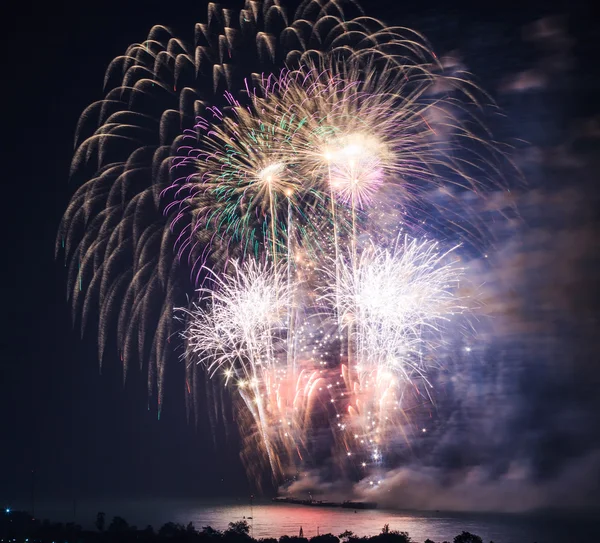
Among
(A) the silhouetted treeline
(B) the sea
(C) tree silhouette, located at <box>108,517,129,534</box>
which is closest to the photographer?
(A) the silhouetted treeline

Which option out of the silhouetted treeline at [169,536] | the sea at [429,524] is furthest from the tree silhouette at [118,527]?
the sea at [429,524]

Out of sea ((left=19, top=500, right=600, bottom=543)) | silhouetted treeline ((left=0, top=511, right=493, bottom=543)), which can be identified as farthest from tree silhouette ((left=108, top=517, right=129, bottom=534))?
sea ((left=19, top=500, right=600, bottom=543))

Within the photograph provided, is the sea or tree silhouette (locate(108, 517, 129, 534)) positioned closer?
tree silhouette (locate(108, 517, 129, 534))

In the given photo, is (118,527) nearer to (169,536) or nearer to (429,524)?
(169,536)

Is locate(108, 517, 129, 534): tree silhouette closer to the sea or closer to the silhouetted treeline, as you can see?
the silhouetted treeline

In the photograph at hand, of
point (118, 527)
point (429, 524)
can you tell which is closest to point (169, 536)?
point (118, 527)

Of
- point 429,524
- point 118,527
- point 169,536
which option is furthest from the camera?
point 429,524

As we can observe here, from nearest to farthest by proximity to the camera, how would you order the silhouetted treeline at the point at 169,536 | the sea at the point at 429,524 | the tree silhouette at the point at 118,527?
the silhouetted treeline at the point at 169,536
the tree silhouette at the point at 118,527
the sea at the point at 429,524

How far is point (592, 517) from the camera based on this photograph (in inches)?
3246

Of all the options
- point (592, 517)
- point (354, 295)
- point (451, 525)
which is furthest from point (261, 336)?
point (592, 517)

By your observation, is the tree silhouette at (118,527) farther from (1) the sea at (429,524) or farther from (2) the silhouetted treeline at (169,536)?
(1) the sea at (429,524)

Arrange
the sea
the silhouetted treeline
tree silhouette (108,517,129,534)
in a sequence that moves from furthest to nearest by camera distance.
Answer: the sea < tree silhouette (108,517,129,534) < the silhouetted treeline

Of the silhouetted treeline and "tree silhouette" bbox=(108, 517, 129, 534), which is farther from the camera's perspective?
"tree silhouette" bbox=(108, 517, 129, 534)

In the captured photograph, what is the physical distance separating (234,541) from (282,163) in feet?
94.0
